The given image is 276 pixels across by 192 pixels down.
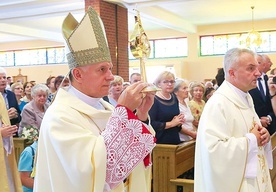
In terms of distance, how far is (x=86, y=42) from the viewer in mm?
1826

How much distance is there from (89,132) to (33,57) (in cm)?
1756

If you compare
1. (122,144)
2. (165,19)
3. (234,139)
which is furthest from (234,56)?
(165,19)

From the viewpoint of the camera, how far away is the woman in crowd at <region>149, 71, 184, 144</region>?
427 centimetres

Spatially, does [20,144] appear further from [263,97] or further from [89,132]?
[89,132]

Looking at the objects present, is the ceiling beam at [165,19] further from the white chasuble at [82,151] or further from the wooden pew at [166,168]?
the white chasuble at [82,151]

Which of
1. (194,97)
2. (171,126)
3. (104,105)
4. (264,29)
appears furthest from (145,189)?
(264,29)

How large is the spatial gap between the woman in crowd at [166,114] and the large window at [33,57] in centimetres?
1376

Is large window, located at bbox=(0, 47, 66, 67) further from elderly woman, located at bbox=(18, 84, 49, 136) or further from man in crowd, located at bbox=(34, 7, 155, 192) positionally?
man in crowd, located at bbox=(34, 7, 155, 192)

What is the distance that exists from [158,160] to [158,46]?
1232cm

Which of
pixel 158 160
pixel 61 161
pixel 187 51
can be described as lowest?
pixel 158 160

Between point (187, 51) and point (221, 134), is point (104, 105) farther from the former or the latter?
point (187, 51)

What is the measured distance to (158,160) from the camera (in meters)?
4.02

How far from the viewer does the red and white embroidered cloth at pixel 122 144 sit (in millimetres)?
1646

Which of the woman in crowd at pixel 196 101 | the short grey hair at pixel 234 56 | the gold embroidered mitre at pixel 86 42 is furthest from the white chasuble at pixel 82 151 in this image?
the woman in crowd at pixel 196 101
